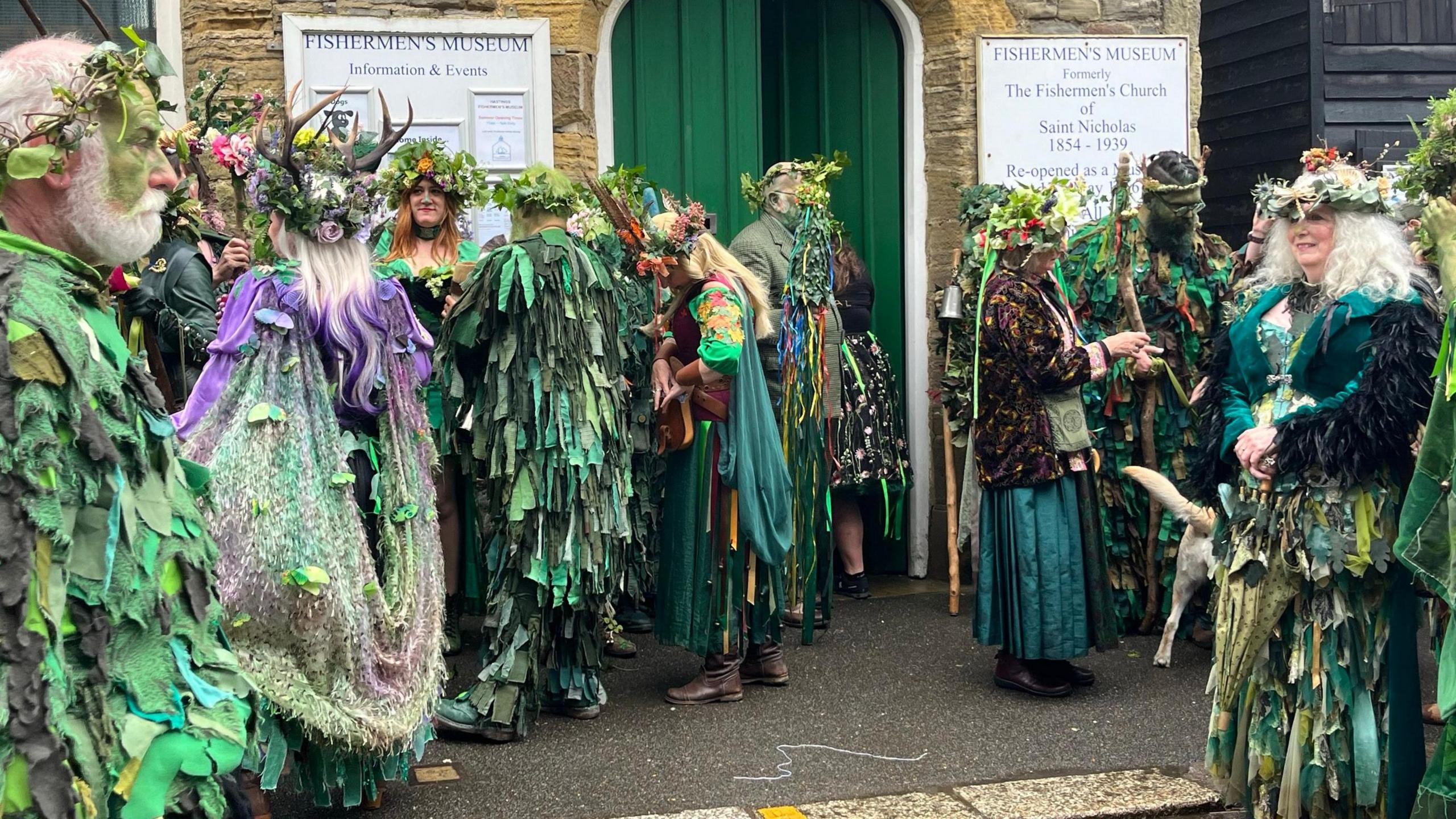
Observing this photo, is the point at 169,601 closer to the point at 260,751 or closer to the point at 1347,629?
the point at 260,751

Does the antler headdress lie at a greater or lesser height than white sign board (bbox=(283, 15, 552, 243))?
lesser

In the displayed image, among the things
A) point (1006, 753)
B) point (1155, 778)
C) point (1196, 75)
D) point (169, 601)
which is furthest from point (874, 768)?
point (1196, 75)

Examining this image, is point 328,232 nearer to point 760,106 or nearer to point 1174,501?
point 1174,501

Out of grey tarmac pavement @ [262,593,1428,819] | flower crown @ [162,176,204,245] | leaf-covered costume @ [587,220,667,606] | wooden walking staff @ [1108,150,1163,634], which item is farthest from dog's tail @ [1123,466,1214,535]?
flower crown @ [162,176,204,245]

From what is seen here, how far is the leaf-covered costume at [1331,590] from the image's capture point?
13.6 feet

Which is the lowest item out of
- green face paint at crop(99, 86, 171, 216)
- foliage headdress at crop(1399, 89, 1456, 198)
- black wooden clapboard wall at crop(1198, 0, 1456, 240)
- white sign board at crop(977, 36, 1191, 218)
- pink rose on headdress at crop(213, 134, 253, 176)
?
green face paint at crop(99, 86, 171, 216)

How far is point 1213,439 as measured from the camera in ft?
15.4

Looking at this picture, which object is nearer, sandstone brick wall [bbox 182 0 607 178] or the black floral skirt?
sandstone brick wall [bbox 182 0 607 178]

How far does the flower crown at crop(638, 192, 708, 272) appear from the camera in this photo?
5613 millimetres

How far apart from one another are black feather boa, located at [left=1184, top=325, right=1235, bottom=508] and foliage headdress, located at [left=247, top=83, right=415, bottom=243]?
256 centimetres

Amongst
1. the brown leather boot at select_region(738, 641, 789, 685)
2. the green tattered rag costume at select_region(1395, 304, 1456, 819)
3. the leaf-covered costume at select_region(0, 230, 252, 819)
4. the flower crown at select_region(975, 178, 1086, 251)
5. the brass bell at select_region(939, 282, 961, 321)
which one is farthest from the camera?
the brass bell at select_region(939, 282, 961, 321)

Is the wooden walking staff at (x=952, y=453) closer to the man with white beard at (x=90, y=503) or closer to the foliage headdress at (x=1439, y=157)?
the foliage headdress at (x=1439, y=157)

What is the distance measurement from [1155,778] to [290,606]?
272 centimetres

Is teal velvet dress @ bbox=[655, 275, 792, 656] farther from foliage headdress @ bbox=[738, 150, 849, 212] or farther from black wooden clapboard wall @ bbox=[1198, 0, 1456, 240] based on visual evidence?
black wooden clapboard wall @ bbox=[1198, 0, 1456, 240]
